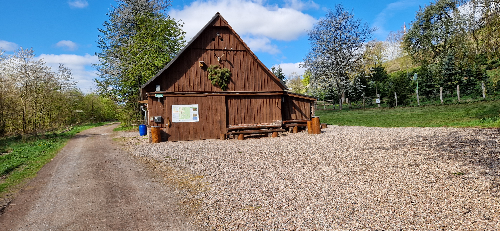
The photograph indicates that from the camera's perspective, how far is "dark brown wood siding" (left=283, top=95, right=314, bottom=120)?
63.6 feet

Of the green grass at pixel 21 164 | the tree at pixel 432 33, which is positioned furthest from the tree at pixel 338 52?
the green grass at pixel 21 164

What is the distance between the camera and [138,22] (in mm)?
27750

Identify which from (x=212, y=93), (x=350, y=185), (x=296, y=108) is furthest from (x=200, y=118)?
(x=350, y=185)

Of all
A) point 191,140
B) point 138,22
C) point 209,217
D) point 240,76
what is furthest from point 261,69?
point 138,22

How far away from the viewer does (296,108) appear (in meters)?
19.6

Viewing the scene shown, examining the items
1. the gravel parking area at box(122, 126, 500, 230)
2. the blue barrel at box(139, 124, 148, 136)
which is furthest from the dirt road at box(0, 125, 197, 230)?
the blue barrel at box(139, 124, 148, 136)

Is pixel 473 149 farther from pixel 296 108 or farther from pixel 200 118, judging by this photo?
pixel 200 118

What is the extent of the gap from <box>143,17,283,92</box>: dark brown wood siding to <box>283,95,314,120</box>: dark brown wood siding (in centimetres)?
162

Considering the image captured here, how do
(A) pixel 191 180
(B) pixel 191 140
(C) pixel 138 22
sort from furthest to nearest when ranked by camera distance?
(C) pixel 138 22 < (B) pixel 191 140 < (A) pixel 191 180

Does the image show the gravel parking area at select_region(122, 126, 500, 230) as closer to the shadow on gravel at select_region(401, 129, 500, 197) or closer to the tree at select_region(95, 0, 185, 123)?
the shadow on gravel at select_region(401, 129, 500, 197)

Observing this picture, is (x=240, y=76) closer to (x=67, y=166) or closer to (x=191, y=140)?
(x=191, y=140)

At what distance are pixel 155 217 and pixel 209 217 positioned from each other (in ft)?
3.56

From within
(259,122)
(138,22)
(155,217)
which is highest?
(138,22)

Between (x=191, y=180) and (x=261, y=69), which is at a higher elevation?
(x=261, y=69)
